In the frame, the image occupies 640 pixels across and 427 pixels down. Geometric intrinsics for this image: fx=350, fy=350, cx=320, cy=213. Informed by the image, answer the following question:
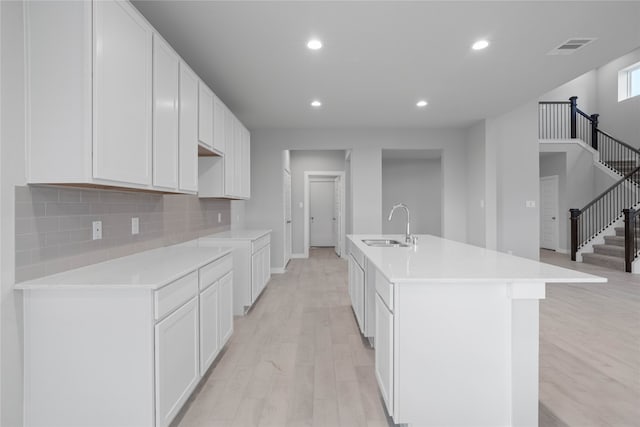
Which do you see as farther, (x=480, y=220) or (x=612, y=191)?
(x=612, y=191)

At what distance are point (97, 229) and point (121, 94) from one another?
33.6 inches

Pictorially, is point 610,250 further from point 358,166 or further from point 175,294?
point 175,294

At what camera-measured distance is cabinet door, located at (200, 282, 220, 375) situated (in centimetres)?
227

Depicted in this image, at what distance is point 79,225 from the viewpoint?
6.58 feet

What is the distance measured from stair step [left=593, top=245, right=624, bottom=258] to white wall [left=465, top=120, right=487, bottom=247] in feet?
9.70

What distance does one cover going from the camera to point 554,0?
2488 millimetres

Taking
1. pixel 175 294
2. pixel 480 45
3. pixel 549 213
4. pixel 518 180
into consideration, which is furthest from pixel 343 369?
pixel 549 213

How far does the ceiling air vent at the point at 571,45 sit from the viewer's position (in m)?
3.10

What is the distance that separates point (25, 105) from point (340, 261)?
654cm

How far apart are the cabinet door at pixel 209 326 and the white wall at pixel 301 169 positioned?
5779 mm

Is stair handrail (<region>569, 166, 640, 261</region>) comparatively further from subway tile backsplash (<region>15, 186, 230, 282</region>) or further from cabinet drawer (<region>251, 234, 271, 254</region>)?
subway tile backsplash (<region>15, 186, 230, 282</region>)

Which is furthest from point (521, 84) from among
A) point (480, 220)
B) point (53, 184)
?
point (53, 184)

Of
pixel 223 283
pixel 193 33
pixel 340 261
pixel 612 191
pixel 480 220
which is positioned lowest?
pixel 340 261

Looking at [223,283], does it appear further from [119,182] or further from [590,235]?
[590,235]
